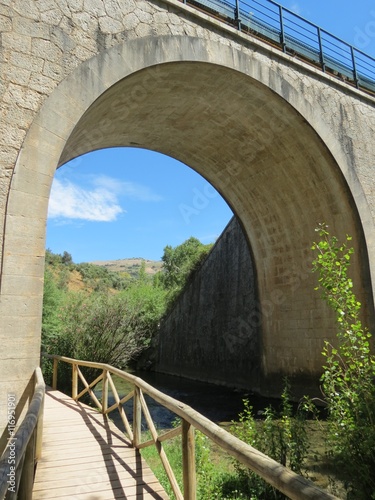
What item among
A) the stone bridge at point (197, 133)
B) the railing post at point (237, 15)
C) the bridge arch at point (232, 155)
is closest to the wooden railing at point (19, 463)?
the stone bridge at point (197, 133)

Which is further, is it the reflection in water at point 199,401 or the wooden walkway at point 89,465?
the reflection in water at point 199,401

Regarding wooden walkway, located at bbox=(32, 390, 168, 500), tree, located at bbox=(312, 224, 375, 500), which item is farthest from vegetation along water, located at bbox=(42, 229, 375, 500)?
wooden walkway, located at bbox=(32, 390, 168, 500)

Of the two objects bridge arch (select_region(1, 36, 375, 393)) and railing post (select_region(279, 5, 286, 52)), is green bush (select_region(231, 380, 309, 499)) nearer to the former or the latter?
bridge arch (select_region(1, 36, 375, 393))

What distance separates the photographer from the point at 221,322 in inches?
598

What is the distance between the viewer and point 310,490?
4.84 ft

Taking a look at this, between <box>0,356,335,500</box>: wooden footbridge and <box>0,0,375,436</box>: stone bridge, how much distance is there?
0.83 meters

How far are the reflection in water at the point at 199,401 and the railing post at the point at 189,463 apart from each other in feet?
15.4

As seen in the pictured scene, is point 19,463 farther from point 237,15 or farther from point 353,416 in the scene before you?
point 237,15

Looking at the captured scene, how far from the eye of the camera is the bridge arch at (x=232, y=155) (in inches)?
175

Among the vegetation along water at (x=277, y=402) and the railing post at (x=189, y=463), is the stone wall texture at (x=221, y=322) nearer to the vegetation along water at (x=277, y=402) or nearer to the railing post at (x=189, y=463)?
the vegetation along water at (x=277, y=402)

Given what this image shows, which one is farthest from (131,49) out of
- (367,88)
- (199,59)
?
(367,88)

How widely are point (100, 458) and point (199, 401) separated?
26.0ft

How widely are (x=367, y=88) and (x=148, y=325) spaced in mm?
16607

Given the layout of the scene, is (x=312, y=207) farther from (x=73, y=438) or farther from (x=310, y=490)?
(x=310, y=490)
